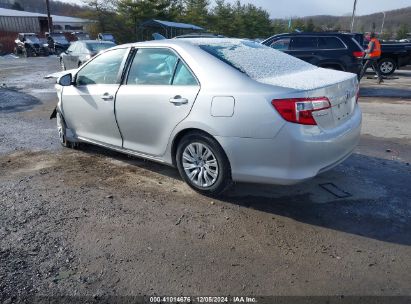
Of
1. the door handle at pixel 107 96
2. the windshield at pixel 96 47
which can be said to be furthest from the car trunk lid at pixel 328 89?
the windshield at pixel 96 47

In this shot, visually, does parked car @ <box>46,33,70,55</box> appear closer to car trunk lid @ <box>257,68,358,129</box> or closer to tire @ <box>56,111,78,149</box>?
tire @ <box>56,111,78,149</box>

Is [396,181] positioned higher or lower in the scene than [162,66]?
lower

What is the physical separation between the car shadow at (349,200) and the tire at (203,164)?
222 mm

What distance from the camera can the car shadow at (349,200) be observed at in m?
3.48

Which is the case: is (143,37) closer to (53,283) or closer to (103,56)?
(103,56)

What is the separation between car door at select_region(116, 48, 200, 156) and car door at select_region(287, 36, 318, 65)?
821 cm

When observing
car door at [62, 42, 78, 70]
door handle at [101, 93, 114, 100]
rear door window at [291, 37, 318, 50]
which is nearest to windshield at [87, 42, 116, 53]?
car door at [62, 42, 78, 70]

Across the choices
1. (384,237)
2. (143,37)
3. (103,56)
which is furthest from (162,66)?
(143,37)

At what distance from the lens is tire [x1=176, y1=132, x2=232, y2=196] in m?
3.80

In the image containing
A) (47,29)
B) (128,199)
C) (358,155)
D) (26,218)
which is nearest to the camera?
(26,218)

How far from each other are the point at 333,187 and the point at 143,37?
36.0 metres

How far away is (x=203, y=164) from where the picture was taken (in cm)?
401

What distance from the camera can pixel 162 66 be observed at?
4.29 meters

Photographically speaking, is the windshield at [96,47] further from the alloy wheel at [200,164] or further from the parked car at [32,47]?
the parked car at [32,47]
